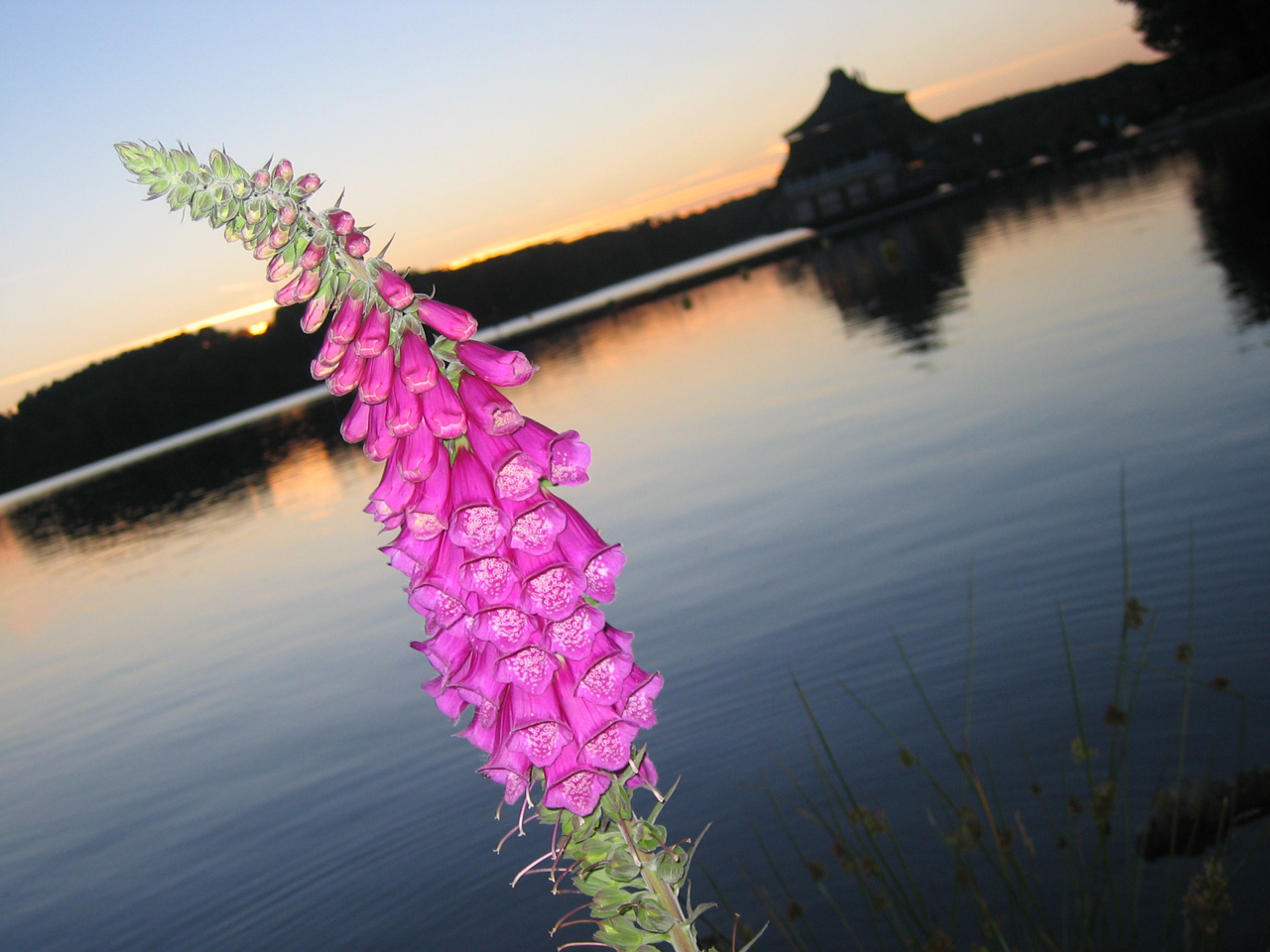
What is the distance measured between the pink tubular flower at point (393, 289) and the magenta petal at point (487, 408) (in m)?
0.14

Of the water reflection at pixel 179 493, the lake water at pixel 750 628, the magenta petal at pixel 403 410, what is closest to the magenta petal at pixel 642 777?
the magenta petal at pixel 403 410

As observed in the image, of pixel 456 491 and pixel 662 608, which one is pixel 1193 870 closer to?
pixel 456 491

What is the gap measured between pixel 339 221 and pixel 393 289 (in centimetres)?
10

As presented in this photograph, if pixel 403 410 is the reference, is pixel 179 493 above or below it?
below

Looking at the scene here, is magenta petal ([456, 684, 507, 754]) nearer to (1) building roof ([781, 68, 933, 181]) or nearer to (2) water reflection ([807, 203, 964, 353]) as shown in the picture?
(2) water reflection ([807, 203, 964, 353])

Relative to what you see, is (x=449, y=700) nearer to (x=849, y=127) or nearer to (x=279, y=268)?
(x=279, y=268)

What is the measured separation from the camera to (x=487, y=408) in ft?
4.87

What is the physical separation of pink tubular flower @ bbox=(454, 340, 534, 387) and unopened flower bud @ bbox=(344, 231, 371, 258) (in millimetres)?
178

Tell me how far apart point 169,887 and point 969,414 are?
853 cm

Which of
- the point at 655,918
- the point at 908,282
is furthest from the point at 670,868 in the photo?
the point at 908,282

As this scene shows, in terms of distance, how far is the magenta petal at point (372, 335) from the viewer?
4.73 feet

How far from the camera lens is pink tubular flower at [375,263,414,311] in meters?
1.43

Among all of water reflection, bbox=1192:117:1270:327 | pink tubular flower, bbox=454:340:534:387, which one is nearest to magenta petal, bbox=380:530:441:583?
pink tubular flower, bbox=454:340:534:387

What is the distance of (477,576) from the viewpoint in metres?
1.41
